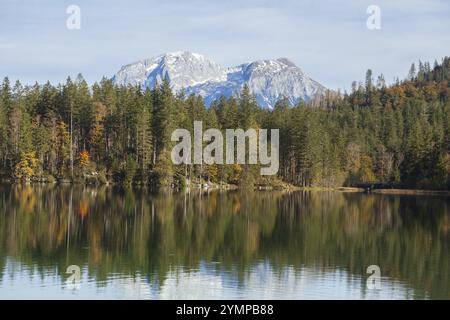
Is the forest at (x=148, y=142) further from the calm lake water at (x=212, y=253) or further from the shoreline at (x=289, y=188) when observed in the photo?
the calm lake water at (x=212, y=253)

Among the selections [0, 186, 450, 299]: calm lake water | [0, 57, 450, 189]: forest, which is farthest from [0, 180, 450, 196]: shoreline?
[0, 186, 450, 299]: calm lake water

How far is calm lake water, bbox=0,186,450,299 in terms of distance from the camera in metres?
29.3

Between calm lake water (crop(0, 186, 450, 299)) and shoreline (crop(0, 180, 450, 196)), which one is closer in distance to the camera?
calm lake water (crop(0, 186, 450, 299))

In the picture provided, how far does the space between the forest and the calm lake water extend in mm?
46675

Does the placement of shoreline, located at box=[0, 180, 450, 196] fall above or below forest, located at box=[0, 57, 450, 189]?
below

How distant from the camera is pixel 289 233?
51.5 metres

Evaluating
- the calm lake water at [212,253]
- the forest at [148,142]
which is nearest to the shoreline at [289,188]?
the forest at [148,142]

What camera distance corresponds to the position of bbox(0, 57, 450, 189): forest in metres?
116

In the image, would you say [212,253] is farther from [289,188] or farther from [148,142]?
[289,188]

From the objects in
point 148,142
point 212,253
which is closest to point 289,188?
point 148,142

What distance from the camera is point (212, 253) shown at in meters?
40.1

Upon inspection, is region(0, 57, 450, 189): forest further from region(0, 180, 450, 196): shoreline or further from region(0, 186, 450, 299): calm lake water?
region(0, 186, 450, 299): calm lake water
